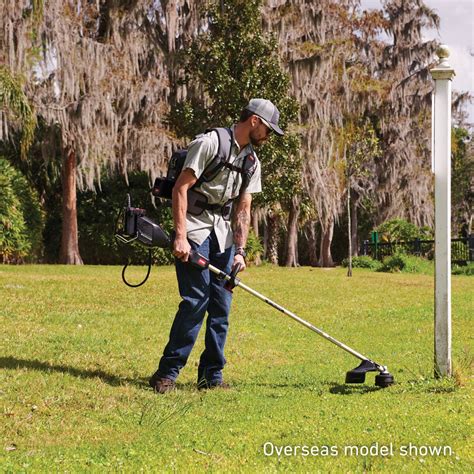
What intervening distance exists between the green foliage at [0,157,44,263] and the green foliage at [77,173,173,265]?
1834 millimetres

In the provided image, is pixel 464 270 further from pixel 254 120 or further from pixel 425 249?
pixel 254 120

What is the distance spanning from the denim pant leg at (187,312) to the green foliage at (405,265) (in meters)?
18.2

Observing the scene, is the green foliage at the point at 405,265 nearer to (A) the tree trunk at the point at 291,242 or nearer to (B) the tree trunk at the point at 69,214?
(A) the tree trunk at the point at 291,242

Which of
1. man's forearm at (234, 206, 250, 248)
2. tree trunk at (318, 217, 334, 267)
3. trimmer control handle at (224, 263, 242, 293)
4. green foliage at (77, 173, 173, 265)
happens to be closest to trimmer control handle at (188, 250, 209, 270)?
trimmer control handle at (224, 263, 242, 293)

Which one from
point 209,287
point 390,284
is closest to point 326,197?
point 390,284

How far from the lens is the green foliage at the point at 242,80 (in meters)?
19.8

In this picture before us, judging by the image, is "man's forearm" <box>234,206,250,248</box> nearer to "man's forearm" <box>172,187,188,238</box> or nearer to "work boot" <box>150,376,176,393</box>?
"man's forearm" <box>172,187,188,238</box>

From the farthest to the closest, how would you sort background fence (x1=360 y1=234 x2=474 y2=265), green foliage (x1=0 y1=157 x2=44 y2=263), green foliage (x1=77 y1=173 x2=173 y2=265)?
background fence (x1=360 y1=234 x2=474 y2=265) < green foliage (x1=77 y1=173 x2=173 y2=265) < green foliage (x1=0 y1=157 x2=44 y2=263)

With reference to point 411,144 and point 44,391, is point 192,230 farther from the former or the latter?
point 411,144

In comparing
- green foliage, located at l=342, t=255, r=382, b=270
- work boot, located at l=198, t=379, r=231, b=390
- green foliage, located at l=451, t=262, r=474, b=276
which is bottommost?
work boot, located at l=198, t=379, r=231, b=390

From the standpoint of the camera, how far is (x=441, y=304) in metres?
6.23

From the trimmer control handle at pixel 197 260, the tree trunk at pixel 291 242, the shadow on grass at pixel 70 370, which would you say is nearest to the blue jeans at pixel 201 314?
the trimmer control handle at pixel 197 260

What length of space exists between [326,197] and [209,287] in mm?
19356

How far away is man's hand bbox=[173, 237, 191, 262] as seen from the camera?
565 centimetres
